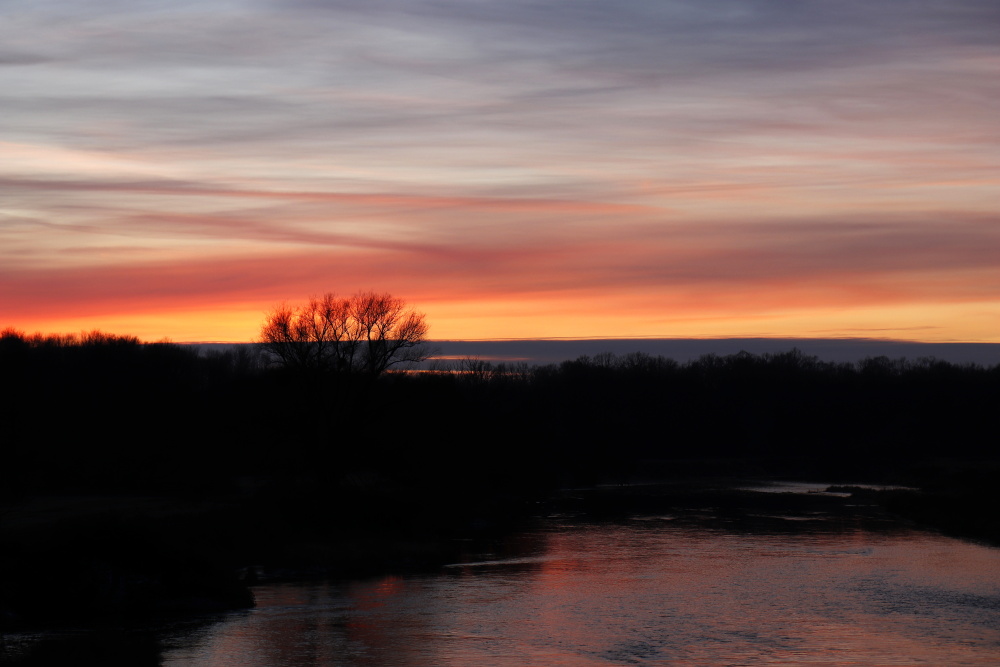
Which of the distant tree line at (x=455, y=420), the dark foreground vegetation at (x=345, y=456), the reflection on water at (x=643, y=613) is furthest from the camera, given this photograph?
the distant tree line at (x=455, y=420)

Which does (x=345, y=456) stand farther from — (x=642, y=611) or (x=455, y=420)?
(x=642, y=611)

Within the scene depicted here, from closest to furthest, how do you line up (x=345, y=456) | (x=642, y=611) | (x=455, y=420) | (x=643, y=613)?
(x=643, y=613)
(x=642, y=611)
(x=345, y=456)
(x=455, y=420)

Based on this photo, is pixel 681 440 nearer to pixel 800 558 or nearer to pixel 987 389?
pixel 987 389

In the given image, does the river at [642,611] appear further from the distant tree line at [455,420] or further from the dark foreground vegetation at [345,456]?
the distant tree line at [455,420]

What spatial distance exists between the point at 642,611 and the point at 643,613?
0.28 m

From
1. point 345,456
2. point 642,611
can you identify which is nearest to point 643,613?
point 642,611

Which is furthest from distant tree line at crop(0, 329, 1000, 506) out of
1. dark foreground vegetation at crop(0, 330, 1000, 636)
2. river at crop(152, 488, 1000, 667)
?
river at crop(152, 488, 1000, 667)

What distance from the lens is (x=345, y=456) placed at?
51.7 metres

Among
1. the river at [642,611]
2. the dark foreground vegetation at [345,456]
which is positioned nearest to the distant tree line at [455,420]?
the dark foreground vegetation at [345,456]

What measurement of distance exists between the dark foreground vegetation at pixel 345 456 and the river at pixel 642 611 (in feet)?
12.5

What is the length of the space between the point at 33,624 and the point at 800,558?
26.1 metres

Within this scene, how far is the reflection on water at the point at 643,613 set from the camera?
22.9m

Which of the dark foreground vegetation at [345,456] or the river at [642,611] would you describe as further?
the dark foreground vegetation at [345,456]

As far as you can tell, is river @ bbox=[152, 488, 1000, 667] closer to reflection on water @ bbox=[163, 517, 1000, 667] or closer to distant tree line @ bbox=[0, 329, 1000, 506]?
reflection on water @ bbox=[163, 517, 1000, 667]
